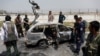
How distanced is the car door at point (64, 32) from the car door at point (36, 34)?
129cm

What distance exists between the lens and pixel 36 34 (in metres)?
16.1

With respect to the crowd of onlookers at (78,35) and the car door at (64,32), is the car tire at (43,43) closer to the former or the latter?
the car door at (64,32)

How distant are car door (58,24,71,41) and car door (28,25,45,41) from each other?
1290 mm

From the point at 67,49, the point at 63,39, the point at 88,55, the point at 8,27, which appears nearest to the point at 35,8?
the point at 63,39

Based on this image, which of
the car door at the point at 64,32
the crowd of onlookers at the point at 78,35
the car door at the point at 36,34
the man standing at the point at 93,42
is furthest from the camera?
the car door at the point at 64,32

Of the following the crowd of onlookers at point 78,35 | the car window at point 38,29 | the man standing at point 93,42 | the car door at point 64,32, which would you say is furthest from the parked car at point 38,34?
the man standing at point 93,42

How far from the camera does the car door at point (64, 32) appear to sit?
17.1m

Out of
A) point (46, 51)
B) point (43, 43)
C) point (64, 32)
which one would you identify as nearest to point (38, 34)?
point (43, 43)

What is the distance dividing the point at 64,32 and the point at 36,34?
1.88 m

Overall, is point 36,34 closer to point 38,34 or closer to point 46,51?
point 38,34

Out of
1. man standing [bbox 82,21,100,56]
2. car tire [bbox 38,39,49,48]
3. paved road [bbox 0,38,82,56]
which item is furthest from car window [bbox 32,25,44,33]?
man standing [bbox 82,21,100,56]

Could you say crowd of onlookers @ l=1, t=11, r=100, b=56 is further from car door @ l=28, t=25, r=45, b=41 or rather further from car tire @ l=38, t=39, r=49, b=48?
car tire @ l=38, t=39, r=49, b=48

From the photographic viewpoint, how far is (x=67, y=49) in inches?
→ 623

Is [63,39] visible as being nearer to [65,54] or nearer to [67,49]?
[67,49]
